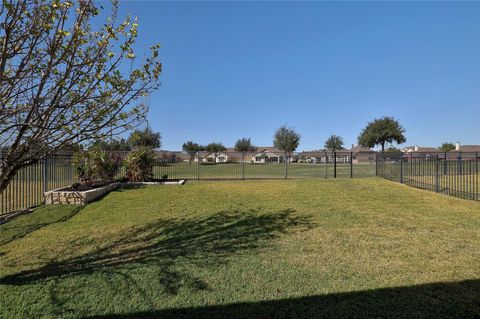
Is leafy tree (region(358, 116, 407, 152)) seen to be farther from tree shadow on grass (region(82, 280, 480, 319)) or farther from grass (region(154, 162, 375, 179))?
tree shadow on grass (region(82, 280, 480, 319))

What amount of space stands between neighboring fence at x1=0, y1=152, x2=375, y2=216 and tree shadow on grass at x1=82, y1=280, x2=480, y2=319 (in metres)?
7.18

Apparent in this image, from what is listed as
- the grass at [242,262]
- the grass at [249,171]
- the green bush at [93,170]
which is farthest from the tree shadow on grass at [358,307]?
the grass at [249,171]

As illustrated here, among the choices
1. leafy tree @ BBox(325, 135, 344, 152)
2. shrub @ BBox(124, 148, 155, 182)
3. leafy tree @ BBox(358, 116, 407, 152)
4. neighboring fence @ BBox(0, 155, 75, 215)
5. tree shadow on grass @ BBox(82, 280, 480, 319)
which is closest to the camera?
tree shadow on grass @ BBox(82, 280, 480, 319)

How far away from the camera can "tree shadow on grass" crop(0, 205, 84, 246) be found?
632cm

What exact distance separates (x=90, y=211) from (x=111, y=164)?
5405mm

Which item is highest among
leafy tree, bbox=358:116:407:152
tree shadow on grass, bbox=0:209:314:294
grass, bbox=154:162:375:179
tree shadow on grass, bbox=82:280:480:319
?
leafy tree, bbox=358:116:407:152

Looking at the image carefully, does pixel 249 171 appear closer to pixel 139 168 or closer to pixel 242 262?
pixel 139 168

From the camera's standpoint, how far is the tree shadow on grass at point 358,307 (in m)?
3.15

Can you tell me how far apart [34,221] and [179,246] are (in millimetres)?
4040

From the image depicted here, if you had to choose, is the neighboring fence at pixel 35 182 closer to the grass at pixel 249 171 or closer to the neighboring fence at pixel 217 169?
the neighboring fence at pixel 217 169

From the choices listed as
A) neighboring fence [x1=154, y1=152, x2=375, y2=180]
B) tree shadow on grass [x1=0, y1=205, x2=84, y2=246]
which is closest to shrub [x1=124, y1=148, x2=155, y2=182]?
neighboring fence [x1=154, y1=152, x2=375, y2=180]

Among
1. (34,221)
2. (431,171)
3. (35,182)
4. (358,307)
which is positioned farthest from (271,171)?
(358,307)

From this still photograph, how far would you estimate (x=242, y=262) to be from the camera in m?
4.57

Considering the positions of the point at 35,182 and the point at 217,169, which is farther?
the point at 217,169
